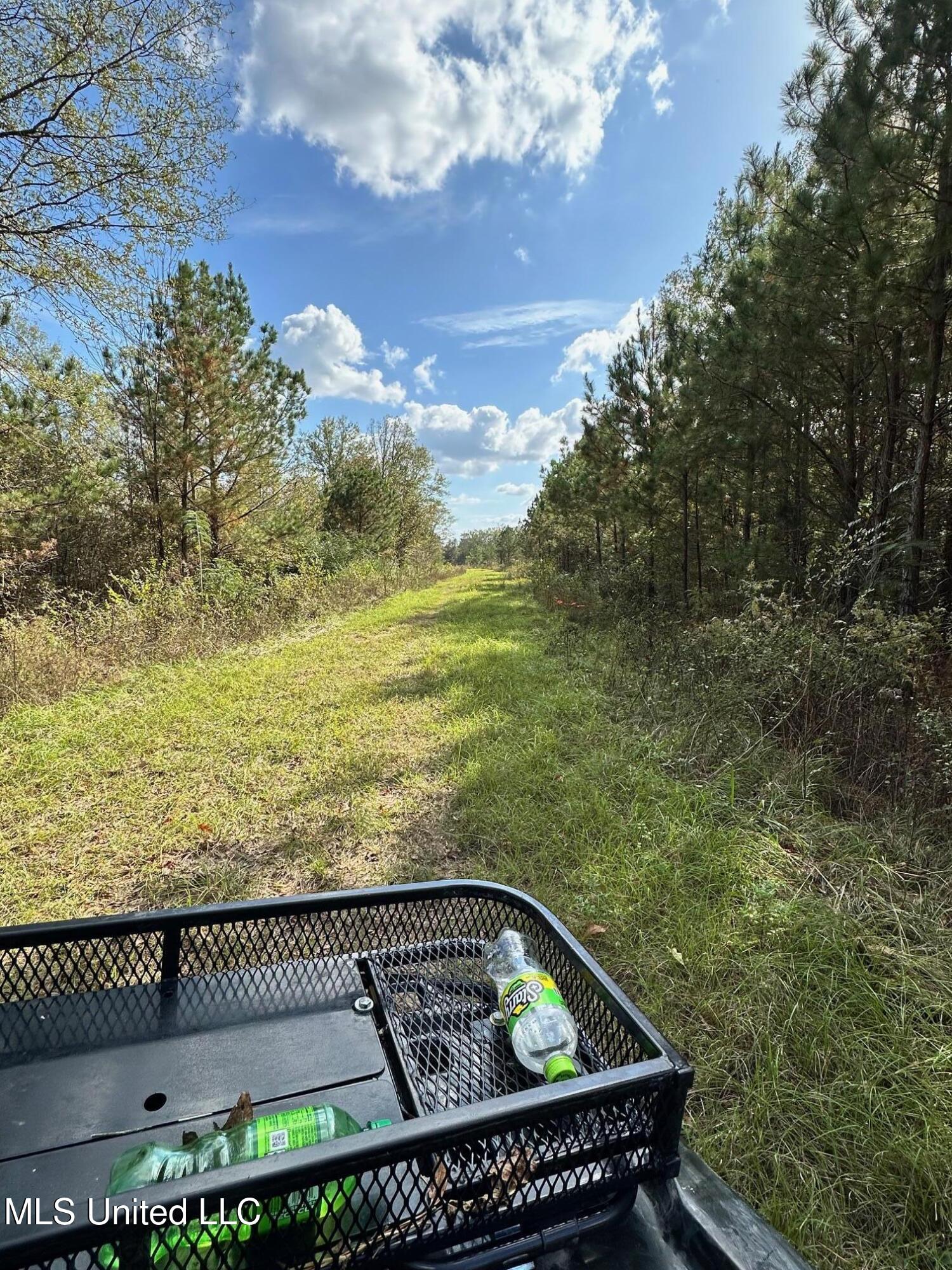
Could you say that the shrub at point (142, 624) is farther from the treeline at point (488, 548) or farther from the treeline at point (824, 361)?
the treeline at point (488, 548)

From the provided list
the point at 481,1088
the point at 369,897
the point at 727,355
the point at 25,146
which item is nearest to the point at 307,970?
the point at 369,897

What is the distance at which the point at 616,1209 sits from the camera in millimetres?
688

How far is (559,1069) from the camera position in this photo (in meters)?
0.79

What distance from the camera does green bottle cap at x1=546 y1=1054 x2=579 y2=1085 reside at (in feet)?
2.57

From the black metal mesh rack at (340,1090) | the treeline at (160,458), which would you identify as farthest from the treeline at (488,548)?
the black metal mesh rack at (340,1090)

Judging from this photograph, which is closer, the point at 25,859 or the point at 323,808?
the point at 25,859

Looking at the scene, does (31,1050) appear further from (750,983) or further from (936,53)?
(936,53)

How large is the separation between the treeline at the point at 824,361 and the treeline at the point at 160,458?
545 cm

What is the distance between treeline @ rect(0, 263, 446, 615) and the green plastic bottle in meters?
5.97

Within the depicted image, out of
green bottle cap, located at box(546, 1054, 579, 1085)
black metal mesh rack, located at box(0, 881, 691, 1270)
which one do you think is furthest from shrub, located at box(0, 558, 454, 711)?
green bottle cap, located at box(546, 1054, 579, 1085)

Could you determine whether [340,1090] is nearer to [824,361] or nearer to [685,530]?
[824,361]

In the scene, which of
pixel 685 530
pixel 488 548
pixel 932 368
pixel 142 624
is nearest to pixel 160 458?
pixel 142 624

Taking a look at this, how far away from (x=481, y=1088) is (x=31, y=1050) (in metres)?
0.76

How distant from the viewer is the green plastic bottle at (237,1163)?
54 cm
